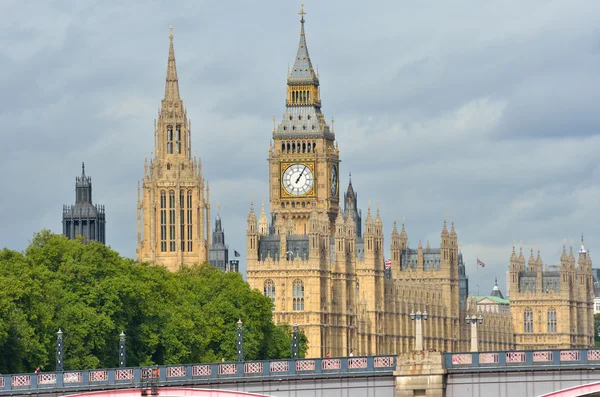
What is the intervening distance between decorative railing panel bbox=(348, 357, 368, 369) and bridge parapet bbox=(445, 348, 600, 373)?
165 inches

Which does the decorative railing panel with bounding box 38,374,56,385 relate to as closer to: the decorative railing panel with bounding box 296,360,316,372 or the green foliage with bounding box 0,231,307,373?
the decorative railing panel with bounding box 296,360,316,372

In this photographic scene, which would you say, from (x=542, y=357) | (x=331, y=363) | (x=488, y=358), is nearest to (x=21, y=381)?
(x=331, y=363)

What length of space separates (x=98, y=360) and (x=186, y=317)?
1942 cm

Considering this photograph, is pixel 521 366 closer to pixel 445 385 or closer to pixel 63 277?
pixel 445 385

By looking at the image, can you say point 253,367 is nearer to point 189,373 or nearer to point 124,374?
point 189,373

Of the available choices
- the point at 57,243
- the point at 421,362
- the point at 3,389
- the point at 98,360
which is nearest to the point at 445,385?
the point at 421,362

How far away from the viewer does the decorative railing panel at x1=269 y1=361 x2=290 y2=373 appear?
13175 cm

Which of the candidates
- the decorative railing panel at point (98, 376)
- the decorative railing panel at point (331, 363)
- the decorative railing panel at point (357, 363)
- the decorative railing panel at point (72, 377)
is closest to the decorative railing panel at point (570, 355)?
the decorative railing panel at point (357, 363)

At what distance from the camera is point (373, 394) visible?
5153 inches

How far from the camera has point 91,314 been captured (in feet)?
558

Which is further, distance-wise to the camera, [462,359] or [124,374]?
[124,374]

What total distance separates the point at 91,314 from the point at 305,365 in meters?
40.8

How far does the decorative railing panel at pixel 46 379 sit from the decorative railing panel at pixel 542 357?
2533 centimetres

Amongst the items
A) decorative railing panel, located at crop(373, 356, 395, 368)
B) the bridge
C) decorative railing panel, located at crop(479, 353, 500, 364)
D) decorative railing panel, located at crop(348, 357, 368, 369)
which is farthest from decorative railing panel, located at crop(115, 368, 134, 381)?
decorative railing panel, located at crop(479, 353, 500, 364)
